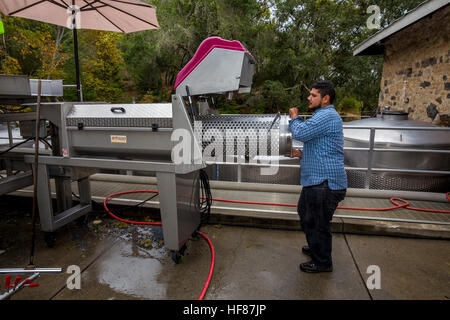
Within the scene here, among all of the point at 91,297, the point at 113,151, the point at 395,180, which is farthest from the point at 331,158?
the point at 395,180

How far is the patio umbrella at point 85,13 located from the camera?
3.74 meters

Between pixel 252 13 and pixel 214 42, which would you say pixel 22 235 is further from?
pixel 252 13

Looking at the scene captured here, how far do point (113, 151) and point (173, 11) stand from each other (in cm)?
1467

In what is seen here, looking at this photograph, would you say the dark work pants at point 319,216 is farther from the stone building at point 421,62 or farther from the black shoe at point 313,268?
the stone building at point 421,62

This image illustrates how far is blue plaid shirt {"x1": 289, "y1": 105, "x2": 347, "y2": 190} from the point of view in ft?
7.25

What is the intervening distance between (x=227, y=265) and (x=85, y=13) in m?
4.25


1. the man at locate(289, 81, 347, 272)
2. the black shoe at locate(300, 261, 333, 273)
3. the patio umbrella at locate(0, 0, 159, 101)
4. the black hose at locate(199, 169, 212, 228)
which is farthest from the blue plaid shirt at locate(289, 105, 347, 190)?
the patio umbrella at locate(0, 0, 159, 101)

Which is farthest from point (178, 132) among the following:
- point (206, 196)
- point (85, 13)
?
point (85, 13)

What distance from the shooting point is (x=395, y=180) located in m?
4.56

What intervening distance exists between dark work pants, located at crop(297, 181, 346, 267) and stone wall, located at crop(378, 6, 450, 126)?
Result: 16.2 feet

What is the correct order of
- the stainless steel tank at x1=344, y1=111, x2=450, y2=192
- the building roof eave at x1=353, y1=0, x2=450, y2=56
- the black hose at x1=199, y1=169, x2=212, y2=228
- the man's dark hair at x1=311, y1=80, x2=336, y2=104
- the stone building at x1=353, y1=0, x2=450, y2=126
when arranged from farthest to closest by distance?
the stone building at x1=353, y1=0, x2=450, y2=126, the building roof eave at x1=353, y1=0, x2=450, y2=56, the stainless steel tank at x1=344, y1=111, x2=450, y2=192, the black hose at x1=199, y1=169, x2=212, y2=228, the man's dark hair at x1=311, y1=80, x2=336, y2=104

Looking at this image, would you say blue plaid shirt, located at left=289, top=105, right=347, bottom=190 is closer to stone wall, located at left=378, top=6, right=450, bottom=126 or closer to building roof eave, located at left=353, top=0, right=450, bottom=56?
building roof eave, located at left=353, top=0, right=450, bottom=56

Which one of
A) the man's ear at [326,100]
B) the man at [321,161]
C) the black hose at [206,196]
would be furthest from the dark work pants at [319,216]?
the black hose at [206,196]

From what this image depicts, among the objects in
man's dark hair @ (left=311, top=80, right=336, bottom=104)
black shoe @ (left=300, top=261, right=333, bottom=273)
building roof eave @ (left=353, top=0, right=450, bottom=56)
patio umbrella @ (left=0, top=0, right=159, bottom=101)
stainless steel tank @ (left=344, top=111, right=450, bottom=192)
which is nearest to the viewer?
man's dark hair @ (left=311, top=80, right=336, bottom=104)
